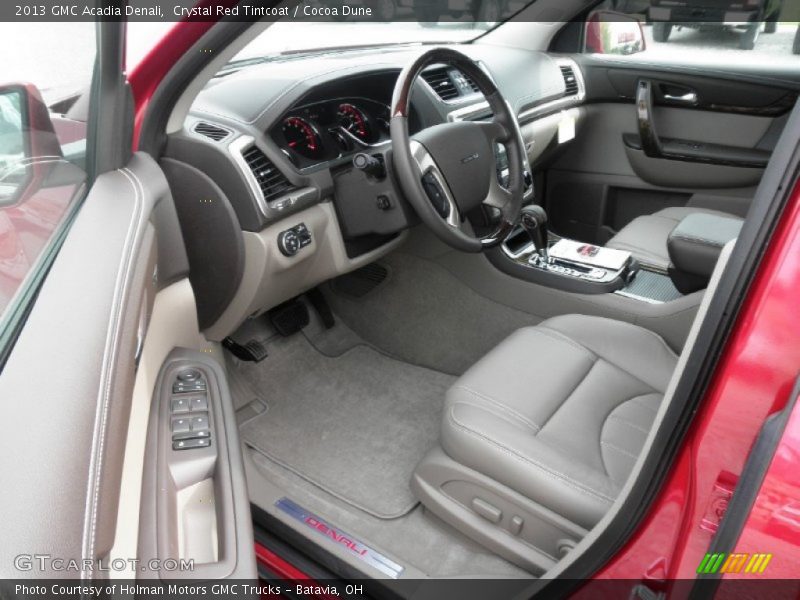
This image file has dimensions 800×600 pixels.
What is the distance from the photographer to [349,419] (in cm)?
208

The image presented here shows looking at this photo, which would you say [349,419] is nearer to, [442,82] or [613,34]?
[442,82]

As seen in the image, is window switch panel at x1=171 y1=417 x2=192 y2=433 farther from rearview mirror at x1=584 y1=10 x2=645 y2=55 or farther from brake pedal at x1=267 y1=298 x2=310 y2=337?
rearview mirror at x1=584 y1=10 x2=645 y2=55

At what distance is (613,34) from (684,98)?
436 millimetres

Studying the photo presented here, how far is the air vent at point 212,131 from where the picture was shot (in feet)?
5.38

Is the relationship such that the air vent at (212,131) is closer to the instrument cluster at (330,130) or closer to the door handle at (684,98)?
the instrument cluster at (330,130)

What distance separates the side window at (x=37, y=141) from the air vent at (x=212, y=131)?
479mm

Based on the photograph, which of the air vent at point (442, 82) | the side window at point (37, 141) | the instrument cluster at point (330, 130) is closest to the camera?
the side window at point (37, 141)

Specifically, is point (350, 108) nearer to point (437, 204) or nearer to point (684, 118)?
point (437, 204)

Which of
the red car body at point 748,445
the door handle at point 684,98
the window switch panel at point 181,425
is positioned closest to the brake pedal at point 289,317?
the window switch panel at point 181,425

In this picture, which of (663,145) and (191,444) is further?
(663,145)

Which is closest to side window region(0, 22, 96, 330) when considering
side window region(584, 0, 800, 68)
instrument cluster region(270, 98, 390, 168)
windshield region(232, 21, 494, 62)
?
instrument cluster region(270, 98, 390, 168)

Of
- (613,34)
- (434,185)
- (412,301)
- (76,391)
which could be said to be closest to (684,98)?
(613,34)

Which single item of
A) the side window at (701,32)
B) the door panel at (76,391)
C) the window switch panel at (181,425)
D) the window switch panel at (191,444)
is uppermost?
the side window at (701,32)

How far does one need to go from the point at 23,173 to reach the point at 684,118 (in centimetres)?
260
